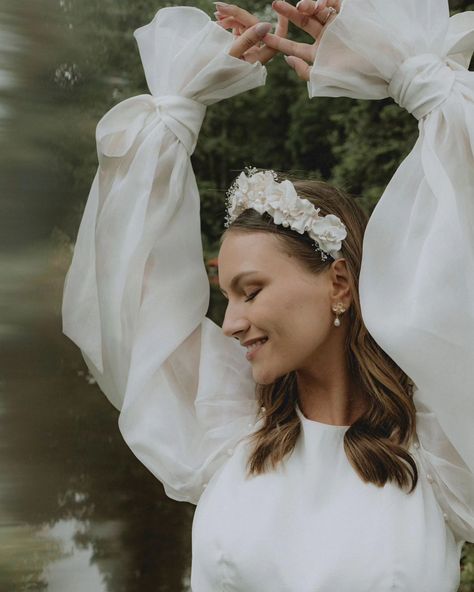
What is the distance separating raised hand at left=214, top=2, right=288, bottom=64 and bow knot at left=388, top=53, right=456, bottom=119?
0.36m

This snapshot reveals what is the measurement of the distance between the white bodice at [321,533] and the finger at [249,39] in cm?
91

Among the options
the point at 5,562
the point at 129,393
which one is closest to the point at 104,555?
the point at 5,562

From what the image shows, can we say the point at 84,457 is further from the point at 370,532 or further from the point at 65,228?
the point at 370,532

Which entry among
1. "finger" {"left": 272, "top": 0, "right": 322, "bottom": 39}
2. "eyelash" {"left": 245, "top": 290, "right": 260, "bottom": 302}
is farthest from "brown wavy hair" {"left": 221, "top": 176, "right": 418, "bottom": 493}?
"finger" {"left": 272, "top": 0, "right": 322, "bottom": 39}

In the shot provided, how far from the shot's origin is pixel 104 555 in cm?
285

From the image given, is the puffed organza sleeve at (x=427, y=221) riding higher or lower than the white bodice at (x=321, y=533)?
higher

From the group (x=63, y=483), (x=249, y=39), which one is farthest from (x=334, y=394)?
(x=63, y=483)

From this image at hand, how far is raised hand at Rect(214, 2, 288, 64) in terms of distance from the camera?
2.05 m

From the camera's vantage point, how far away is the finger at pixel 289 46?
203 cm

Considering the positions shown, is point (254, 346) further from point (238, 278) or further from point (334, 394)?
point (334, 394)

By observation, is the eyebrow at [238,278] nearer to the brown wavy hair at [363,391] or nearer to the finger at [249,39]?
the brown wavy hair at [363,391]

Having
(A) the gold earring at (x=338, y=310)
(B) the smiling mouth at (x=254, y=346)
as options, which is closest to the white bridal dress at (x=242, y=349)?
(A) the gold earring at (x=338, y=310)

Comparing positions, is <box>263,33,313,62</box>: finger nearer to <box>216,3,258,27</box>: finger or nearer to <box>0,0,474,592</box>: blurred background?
<box>216,3,258,27</box>: finger

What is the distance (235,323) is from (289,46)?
68 cm
